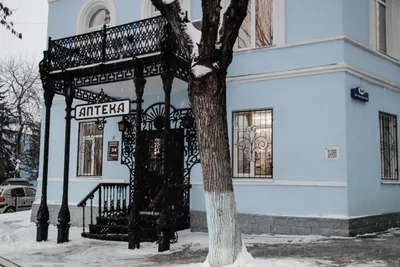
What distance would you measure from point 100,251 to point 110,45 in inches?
186

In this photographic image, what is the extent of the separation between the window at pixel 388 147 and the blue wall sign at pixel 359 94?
1.43 metres

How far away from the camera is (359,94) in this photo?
10781 millimetres

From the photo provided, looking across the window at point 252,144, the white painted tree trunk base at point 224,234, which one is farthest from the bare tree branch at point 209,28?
the window at point 252,144

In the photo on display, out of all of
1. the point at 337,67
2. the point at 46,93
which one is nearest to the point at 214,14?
the point at 337,67

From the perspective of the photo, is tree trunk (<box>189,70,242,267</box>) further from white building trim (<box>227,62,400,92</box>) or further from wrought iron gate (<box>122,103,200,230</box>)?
white building trim (<box>227,62,400,92</box>)

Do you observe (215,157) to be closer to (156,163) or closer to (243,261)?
(243,261)

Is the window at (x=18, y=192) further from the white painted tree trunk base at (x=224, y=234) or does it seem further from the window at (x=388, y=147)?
the white painted tree trunk base at (x=224, y=234)

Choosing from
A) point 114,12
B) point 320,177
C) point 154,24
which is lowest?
point 320,177

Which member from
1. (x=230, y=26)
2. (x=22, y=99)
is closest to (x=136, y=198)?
(x=230, y=26)

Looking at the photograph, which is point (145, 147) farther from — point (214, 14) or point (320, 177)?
point (214, 14)

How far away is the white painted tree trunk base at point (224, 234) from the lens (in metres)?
6.71

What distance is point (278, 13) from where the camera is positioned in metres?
11.5

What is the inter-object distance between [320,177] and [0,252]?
7154 millimetres

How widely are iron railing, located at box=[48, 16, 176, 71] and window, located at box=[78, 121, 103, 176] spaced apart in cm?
343
